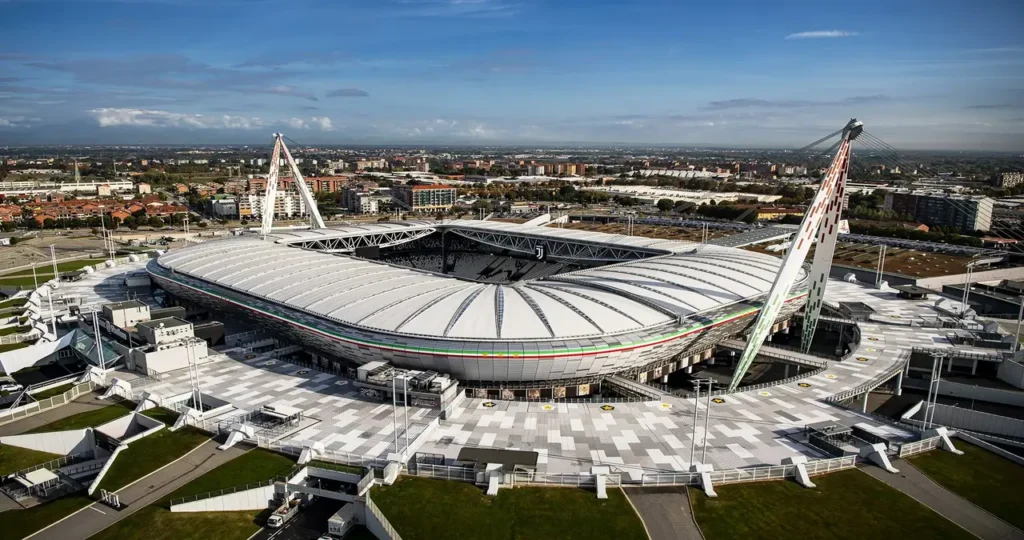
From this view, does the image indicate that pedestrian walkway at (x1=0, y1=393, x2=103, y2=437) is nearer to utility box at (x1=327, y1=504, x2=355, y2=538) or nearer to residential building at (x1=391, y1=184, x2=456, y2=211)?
utility box at (x1=327, y1=504, x2=355, y2=538)

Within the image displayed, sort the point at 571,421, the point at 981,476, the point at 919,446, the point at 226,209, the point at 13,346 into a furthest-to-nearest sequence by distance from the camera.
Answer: the point at 226,209, the point at 13,346, the point at 571,421, the point at 919,446, the point at 981,476

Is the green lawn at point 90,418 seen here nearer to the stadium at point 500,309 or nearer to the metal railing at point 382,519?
the stadium at point 500,309

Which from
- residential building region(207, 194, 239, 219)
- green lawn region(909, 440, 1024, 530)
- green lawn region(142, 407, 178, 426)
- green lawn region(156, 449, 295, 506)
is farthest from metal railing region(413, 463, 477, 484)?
residential building region(207, 194, 239, 219)

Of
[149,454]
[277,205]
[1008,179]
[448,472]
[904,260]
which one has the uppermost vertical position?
[1008,179]

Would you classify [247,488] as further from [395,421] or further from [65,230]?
[65,230]

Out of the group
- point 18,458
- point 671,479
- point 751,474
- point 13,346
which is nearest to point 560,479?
point 671,479

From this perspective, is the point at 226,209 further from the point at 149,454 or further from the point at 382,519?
the point at 382,519

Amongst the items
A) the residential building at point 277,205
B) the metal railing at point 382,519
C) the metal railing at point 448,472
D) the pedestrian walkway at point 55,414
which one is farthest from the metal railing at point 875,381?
the residential building at point 277,205
